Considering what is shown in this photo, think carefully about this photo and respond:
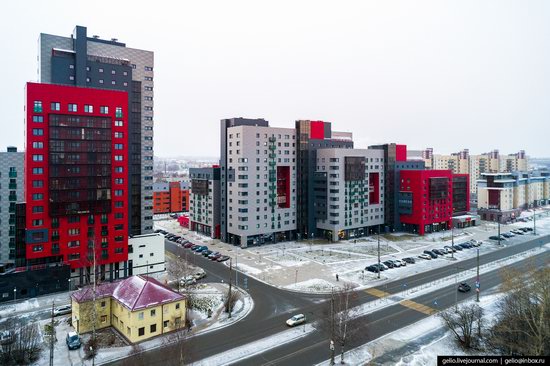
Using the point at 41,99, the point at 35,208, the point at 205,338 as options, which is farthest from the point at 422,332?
the point at 41,99

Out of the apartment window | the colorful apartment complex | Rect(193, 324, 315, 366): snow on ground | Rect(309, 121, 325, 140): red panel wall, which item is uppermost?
Rect(309, 121, 325, 140): red panel wall

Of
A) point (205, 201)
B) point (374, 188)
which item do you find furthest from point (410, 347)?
point (374, 188)

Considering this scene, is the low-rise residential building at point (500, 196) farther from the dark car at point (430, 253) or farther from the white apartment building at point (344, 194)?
the dark car at point (430, 253)

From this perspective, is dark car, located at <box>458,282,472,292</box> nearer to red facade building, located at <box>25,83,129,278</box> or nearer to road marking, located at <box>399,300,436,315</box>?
road marking, located at <box>399,300,436,315</box>

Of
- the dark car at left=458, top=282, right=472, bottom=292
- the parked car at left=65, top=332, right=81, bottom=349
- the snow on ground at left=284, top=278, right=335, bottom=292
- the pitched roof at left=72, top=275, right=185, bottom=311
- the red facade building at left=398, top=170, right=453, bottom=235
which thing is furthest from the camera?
the red facade building at left=398, top=170, right=453, bottom=235

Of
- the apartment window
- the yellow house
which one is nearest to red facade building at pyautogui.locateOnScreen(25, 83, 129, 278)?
the apartment window

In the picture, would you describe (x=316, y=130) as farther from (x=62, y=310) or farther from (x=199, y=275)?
(x=62, y=310)
